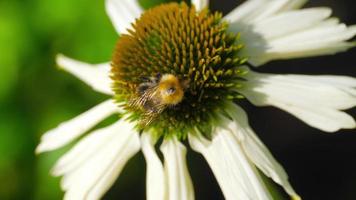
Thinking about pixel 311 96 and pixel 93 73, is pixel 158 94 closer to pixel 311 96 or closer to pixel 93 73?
pixel 311 96

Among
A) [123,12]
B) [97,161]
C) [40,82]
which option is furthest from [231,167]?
[40,82]

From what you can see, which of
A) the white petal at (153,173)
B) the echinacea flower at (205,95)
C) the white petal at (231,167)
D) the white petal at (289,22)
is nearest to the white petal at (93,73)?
the echinacea flower at (205,95)

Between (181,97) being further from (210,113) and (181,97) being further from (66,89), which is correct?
(66,89)

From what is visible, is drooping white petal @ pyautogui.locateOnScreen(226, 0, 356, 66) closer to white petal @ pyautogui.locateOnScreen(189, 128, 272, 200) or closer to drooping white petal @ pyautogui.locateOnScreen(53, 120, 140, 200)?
white petal @ pyautogui.locateOnScreen(189, 128, 272, 200)

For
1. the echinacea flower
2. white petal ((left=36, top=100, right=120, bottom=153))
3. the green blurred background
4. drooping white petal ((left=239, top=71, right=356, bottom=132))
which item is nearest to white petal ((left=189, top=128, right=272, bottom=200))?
the echinacea flower

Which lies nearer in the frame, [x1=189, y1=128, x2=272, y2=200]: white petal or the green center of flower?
[x1=189, y1=128, x2=272, y2=200]: white petal
